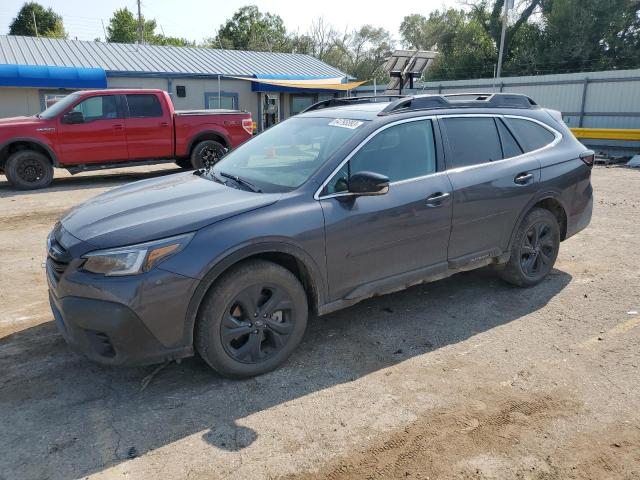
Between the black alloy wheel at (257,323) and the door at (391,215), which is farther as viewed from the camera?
the door at (391,215)

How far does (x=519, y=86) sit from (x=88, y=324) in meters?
20.9

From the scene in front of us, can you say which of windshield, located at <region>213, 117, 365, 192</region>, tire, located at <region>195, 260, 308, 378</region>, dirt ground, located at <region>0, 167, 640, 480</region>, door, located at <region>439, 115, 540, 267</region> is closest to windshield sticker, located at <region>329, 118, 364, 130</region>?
windshield, located at <region>213, 117, 365, 192</region>

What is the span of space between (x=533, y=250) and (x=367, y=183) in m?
2.26

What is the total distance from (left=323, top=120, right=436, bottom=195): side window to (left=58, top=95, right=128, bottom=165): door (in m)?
8.64

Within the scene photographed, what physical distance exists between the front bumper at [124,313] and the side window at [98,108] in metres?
8.76

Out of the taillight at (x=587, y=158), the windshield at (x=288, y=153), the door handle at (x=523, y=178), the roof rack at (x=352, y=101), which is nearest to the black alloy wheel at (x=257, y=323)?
the windshield at (x=288, y=153)

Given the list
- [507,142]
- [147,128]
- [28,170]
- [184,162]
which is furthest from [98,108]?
[507,142]

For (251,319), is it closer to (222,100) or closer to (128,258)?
(128,258)

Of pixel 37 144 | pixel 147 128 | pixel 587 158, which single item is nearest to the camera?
pixel 587 158

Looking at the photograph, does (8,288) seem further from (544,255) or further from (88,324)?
(544,255)

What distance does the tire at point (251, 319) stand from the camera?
3.13 m

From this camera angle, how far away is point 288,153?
405cm

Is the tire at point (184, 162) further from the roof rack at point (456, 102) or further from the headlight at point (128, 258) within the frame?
the headlight at point (128, 258)

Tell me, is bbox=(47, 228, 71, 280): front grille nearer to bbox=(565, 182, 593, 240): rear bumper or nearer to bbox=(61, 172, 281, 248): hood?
bbox=(61, 172, 281, 248): hood
